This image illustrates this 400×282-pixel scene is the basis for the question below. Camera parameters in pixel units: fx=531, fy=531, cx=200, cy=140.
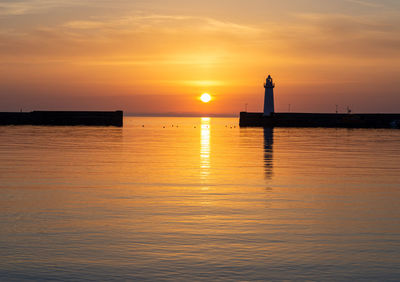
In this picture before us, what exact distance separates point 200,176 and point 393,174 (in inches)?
316

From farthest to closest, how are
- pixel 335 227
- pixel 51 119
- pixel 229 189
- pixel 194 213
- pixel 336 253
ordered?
pixel 51 119 → pixel 229 189 → pixel 194 213 → pixel 335 227 → pixel 336 253

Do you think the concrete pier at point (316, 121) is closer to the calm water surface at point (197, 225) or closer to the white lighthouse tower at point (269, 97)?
the white lighthouse tower at point (269, 97)

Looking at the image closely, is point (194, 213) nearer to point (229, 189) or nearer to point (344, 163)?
point (229, 189)

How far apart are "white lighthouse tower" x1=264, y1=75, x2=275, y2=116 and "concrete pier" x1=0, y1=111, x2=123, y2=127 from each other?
103 feet

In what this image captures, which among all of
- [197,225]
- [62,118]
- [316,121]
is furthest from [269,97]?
[197,225]

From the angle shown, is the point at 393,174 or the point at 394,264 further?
the point at 393,174

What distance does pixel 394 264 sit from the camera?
8.42 metres

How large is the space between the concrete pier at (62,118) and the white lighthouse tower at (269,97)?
103ft

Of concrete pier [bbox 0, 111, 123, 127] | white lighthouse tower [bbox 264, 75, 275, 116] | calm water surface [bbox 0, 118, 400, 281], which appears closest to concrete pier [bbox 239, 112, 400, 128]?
white lighthouse tower [bbox 264, 75, 275, 116]

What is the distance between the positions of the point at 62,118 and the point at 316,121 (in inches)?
2196

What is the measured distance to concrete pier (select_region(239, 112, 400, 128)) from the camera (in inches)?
4505

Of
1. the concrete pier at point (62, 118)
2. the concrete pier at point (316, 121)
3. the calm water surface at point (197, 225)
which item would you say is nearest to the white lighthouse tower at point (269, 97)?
the concrete pier at point (316, 121)

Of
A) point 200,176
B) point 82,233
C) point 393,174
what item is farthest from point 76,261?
point 393,174

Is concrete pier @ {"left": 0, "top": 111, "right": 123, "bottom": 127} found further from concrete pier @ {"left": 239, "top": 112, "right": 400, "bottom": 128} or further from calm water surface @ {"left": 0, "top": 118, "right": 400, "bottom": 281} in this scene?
calm water surface @ {"left": 0, "top": 118, "right": 400, "bottom": 281}
